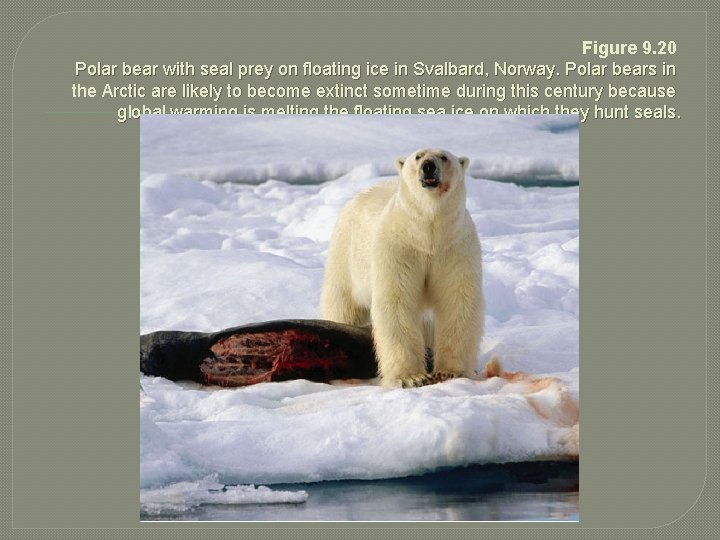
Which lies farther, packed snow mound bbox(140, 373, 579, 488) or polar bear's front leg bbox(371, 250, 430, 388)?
polar bear's front leg bbox(371, 250, 430, 388)

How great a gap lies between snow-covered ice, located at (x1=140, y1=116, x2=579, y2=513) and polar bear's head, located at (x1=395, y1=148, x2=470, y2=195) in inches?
23.9

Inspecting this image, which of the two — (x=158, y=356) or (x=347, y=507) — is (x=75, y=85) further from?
(x=347, y=507)

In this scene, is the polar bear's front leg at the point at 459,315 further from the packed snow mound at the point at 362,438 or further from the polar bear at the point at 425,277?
the packed snow mound at the point at 362,438

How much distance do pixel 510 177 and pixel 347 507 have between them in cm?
614

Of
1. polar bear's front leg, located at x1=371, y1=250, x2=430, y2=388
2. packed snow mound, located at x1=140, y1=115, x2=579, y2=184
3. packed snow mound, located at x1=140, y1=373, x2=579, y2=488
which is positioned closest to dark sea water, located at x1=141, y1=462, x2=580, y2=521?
packed snow mound, located at x1=140, y1=373, x2=579, y2=488

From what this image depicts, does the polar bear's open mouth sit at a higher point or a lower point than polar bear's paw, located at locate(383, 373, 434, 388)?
higher

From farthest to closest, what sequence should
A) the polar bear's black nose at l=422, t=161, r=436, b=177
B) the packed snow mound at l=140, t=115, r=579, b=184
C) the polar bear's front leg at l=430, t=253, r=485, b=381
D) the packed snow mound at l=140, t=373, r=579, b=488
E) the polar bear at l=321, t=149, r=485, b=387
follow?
the packed snow mound at l=140, t=115, r=579, b=184 → the polar bear's front leg at l=430, t=253, r=485, b=381 → the polar bear at l=321, t=149, r=485, b=387 → the polar bear's black nose at l=422, t=161, r=436, b=177 → the packed snow mound at l=140, t=373, r=579, b=488

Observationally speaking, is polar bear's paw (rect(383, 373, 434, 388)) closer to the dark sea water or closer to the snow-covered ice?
the snow-covered ice

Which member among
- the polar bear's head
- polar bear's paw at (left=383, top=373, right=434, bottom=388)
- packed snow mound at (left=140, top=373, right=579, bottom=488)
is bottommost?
packed snow mound at (left=140, top=373, right=579, bottom=488)

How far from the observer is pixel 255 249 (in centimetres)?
1105

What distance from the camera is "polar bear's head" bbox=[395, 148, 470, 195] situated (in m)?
7.58

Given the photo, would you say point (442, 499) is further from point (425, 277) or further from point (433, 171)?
point (433, 171)

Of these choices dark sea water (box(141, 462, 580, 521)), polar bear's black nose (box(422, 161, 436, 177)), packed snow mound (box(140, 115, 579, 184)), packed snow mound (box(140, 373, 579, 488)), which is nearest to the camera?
dark sea water (box(141, 462, 580, 521))

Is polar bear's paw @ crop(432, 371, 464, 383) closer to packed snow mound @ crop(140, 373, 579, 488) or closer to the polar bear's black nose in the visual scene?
packed snow mound @ crop(140, 373, 579, 488)
